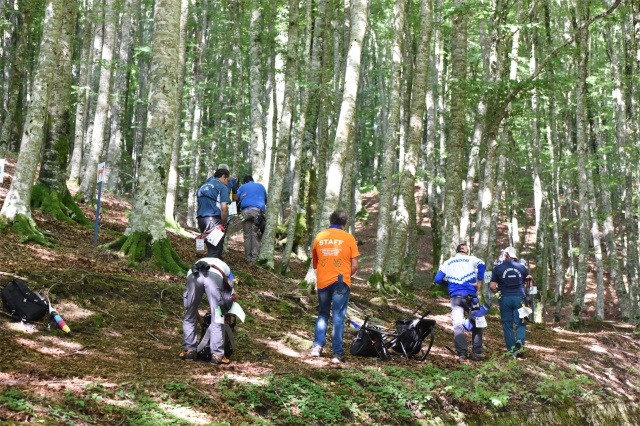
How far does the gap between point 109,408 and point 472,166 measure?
15.1m

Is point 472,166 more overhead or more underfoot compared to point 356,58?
more underfoot

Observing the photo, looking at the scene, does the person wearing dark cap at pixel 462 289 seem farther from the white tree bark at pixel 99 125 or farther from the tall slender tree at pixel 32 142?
the white tree bark at pixel 99 125

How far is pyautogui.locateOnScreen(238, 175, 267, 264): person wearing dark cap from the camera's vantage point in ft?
45.1

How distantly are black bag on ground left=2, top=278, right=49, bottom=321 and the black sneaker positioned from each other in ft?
5.38

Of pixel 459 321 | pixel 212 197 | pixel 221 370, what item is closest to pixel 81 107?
pixel 212 197

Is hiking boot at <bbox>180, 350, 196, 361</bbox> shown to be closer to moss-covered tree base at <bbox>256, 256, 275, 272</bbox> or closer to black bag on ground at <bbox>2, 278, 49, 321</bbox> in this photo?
black bag on ground at <bbox>2, 278, 49, 321</bbox>

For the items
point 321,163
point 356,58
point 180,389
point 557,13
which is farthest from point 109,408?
point 557,13

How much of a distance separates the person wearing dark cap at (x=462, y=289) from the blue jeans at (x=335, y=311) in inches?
86.9

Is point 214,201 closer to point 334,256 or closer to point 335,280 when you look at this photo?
point 334,256

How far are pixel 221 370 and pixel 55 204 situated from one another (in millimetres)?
8420

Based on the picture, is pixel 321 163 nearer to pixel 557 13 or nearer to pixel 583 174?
pixel 583 174

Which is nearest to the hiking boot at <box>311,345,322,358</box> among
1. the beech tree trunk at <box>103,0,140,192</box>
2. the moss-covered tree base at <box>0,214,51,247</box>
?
the moss-covered tree base at <box>0,214,51,247</box>

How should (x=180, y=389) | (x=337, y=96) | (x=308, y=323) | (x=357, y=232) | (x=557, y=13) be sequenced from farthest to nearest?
(x=357, y=232)
(x=557, y=13)
(x=337, y=96)
(x=308, y=323)
(x=180, y=389)

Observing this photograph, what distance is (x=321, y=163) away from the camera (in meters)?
18.4
